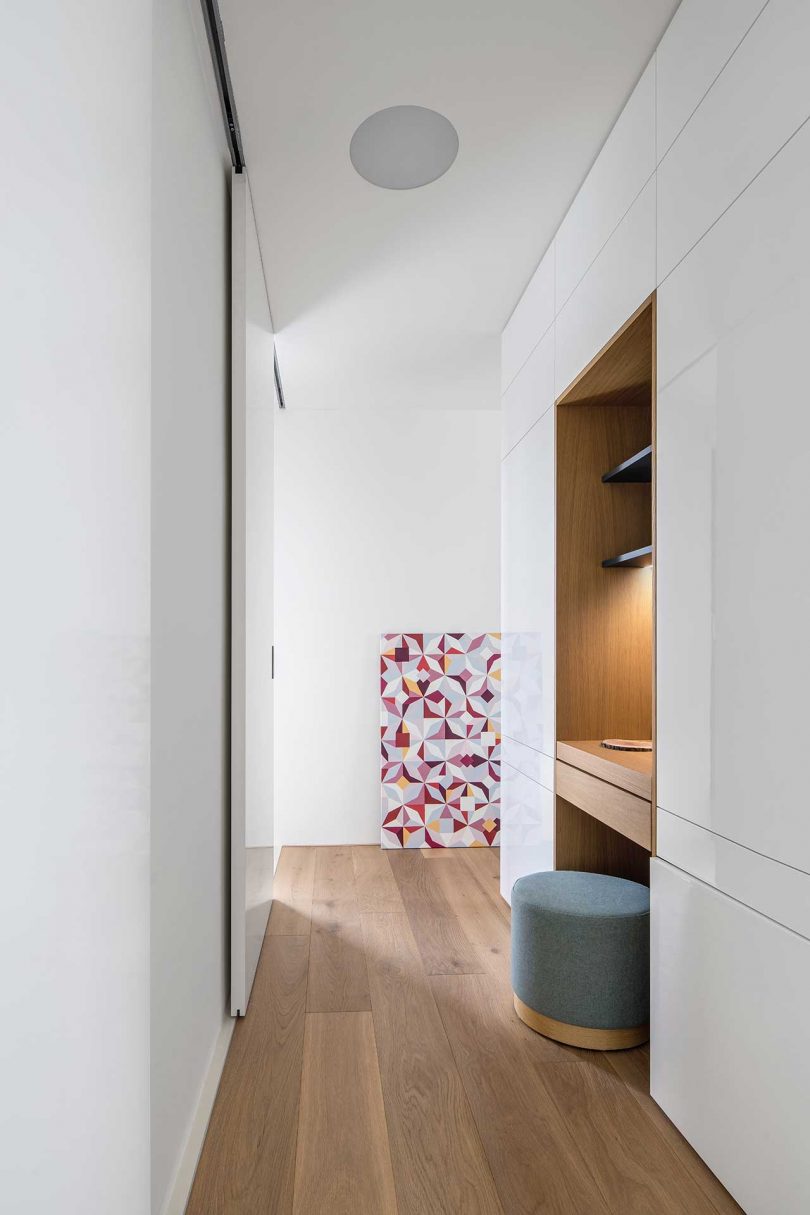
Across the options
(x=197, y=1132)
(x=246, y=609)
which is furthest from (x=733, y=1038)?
(x=246, y=609)

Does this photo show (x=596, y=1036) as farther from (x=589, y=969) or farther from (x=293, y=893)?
(x=293, y=893)

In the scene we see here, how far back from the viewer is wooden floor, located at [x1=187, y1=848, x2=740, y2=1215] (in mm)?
1640

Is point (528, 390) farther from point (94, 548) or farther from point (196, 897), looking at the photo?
point (94, 548)

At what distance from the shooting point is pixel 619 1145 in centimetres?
181

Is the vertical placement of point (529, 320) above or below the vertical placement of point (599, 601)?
above

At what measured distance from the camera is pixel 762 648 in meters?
1.52

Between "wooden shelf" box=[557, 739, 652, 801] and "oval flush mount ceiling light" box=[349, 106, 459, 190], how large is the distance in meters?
1.87

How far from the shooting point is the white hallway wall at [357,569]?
4.95 metres

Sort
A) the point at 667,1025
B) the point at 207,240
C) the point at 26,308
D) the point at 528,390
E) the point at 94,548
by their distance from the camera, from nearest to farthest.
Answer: the point at 26,308, the point at 94,548, the point at 667,1025, the point at 207,240, the point at 528,390

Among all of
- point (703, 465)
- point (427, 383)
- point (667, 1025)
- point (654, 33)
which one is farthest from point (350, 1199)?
point (427, 383)

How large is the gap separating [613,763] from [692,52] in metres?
1.73

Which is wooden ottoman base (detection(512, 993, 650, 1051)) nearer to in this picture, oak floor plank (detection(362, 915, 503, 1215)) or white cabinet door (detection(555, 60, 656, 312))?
oak floor plank (detection(362, 915, 503, 1215))

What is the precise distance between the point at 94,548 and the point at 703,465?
1.32 m

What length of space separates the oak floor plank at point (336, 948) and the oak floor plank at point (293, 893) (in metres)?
0.04
